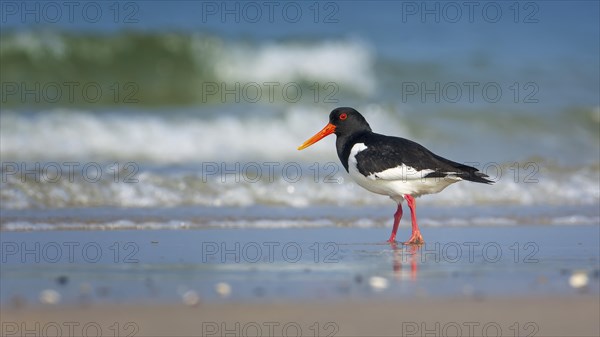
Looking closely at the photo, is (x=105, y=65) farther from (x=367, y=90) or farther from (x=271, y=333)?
(x=271, y=333)

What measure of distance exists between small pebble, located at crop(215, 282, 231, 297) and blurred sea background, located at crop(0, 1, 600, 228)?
3103 mm

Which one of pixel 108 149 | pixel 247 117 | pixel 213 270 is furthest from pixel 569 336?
pixel 247 117

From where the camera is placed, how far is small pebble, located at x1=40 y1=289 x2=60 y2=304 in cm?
490

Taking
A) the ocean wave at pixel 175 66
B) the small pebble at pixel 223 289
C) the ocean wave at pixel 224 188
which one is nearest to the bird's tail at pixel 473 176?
the ocean wave at pixel 224 188

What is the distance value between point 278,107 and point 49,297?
1008 centimetres

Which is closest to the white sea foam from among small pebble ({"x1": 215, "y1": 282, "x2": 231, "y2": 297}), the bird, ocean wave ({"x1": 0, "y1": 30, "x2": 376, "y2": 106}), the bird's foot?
ocean wave ({"x1": 0, "y1": 30, "x2": 376, "y2": 106})

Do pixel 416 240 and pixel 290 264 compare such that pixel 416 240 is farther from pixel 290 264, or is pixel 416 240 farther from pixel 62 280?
pixel 62 280

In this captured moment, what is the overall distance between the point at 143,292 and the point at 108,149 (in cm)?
760

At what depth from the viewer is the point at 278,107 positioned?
586 inches

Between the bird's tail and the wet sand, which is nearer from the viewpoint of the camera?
the wet sand

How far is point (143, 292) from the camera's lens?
5.17 metres

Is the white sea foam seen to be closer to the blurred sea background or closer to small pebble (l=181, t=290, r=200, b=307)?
the blurred sea background

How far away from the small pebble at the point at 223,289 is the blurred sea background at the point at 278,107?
10.2ft

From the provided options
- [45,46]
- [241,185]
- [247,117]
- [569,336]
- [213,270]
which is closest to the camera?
[569,336]
